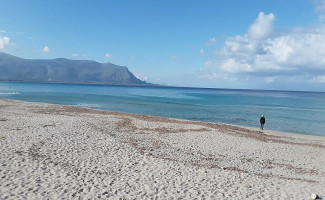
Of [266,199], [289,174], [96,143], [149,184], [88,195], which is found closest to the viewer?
[88,195]

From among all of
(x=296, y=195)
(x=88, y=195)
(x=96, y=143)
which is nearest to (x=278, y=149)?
(x=296, y=195)

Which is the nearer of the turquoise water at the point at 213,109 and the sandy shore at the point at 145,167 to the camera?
the sandy shore at the point at 145,167

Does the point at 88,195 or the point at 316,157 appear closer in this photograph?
the point at 88,195

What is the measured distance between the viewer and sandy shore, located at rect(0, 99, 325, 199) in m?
9.41

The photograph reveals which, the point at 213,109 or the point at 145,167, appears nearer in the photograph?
the point at 145,167

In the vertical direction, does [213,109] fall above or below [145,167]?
below

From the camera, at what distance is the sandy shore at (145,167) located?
30.9 ft

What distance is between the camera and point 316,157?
18141 millimetres

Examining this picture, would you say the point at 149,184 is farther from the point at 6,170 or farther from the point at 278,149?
the point at 278,149

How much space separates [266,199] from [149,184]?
13.7 feet

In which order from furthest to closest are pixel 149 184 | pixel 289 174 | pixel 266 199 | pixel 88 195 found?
pixel 289 174 < pixel 149 184 < pixel 266 199 < pixel 88 195

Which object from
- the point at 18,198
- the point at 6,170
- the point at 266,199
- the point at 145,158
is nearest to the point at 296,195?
the point at 266,199

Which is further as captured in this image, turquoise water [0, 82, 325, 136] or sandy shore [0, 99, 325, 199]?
turquoise water [0, 82, 325, 136]

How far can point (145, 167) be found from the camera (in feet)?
40.7
